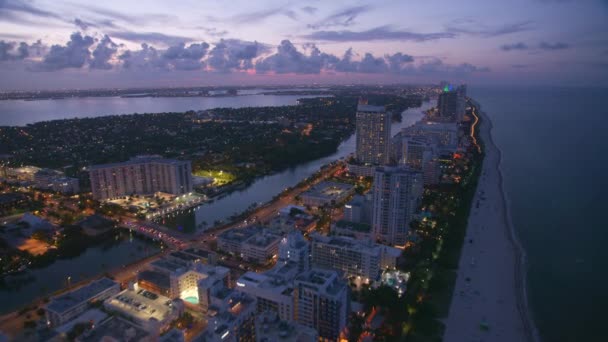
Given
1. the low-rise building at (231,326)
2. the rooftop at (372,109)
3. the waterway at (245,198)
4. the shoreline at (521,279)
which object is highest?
the rooftop at (372,109)

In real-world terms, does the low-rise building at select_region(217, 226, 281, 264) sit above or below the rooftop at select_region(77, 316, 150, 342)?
below

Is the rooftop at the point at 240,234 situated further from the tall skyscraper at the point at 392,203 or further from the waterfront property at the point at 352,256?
the tall skyscraper at the point at 392,203

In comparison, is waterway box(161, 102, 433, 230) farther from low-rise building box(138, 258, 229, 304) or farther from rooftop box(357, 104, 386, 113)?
rooftop box(357, 104, 386, 113)

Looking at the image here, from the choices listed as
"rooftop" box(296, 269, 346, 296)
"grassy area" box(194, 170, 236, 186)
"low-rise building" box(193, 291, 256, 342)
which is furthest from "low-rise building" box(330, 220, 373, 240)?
"grassy area" box(194, 170, 236, 186)

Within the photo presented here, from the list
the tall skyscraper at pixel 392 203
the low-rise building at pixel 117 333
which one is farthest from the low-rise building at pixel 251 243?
the low-rise building at pixel 117 333

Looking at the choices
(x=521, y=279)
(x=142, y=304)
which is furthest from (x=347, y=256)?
(x=142, y=304)

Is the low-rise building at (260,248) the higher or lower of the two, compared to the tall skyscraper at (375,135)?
lower

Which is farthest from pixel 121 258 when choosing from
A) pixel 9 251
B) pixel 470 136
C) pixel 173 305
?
pixel 470 136
